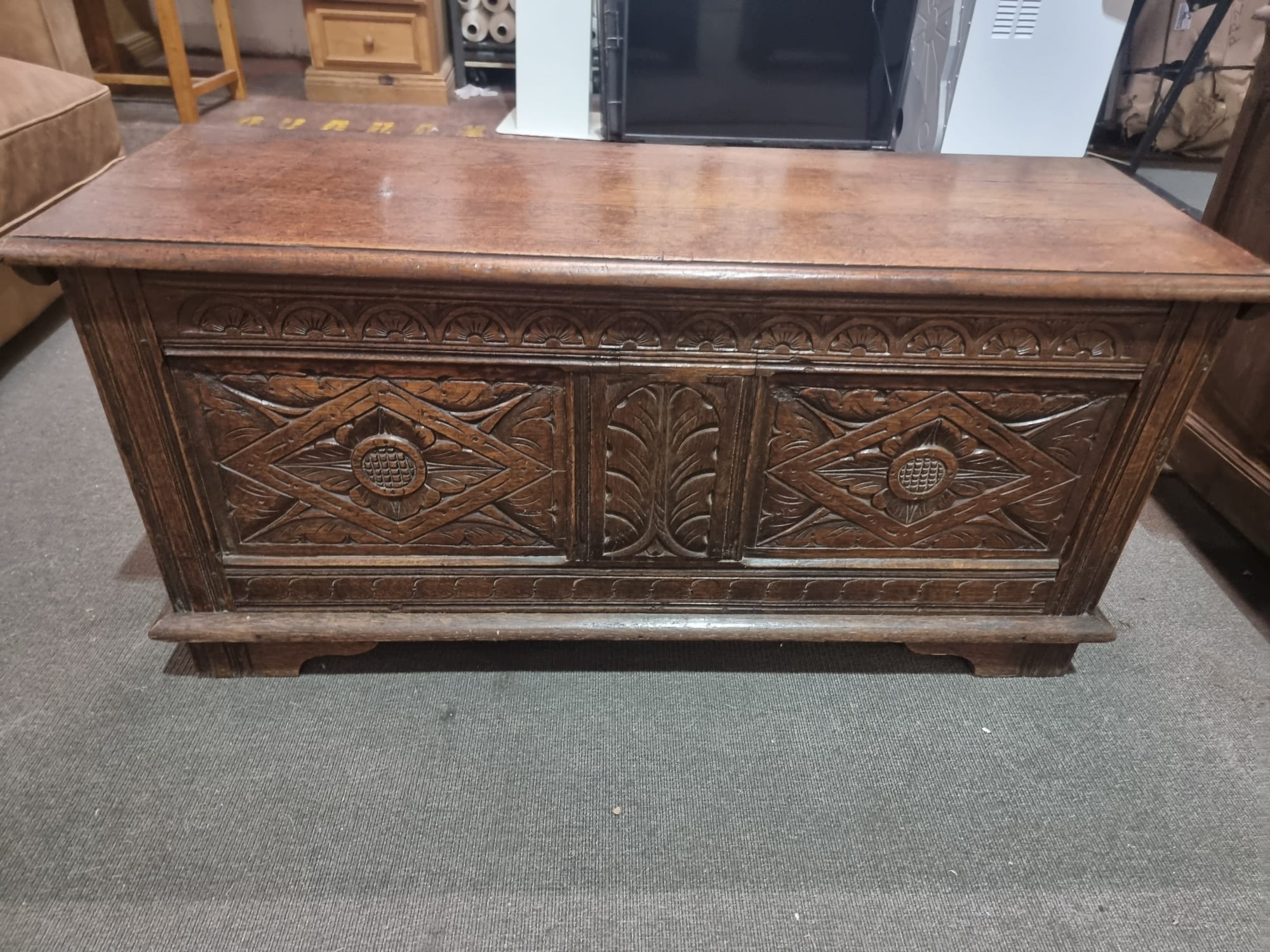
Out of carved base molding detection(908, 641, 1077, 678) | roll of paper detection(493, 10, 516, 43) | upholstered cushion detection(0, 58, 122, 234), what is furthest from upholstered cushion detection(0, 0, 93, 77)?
carved base molding detection(908, 641, 1077, 678)

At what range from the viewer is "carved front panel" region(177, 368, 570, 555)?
1120 mm

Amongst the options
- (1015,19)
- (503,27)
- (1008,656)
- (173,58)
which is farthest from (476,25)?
(1008,656)

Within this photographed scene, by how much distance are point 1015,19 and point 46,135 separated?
8.07 ft

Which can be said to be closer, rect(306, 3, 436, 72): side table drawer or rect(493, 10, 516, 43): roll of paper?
rect(306, 3, 436, 72): side table drawer

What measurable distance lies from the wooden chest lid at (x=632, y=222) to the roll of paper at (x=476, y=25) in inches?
106

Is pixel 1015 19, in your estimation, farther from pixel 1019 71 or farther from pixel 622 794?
pixel 622 794

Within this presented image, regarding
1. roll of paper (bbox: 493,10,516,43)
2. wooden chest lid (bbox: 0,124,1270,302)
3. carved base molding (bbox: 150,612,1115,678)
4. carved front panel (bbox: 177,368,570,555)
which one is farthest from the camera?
roll of paper (bbox: 493,10,516,43)

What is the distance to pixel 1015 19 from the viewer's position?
7.52 ft

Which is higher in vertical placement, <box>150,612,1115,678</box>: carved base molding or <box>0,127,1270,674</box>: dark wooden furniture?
<box>0,127,1270,674</box>: dark wooden furniture

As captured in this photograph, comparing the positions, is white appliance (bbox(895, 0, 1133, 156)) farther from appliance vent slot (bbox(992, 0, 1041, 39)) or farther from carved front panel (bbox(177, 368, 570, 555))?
carved front panel (bbox(177, 368, 570, 555))

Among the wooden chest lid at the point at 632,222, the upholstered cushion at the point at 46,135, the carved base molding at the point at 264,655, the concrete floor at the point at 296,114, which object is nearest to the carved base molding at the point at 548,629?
the carved base molding at the point at 264,655

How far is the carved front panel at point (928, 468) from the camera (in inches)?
45.3

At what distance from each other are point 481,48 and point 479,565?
10.9ft

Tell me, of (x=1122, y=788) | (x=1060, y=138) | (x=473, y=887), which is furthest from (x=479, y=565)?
(x=1060, y=138)
